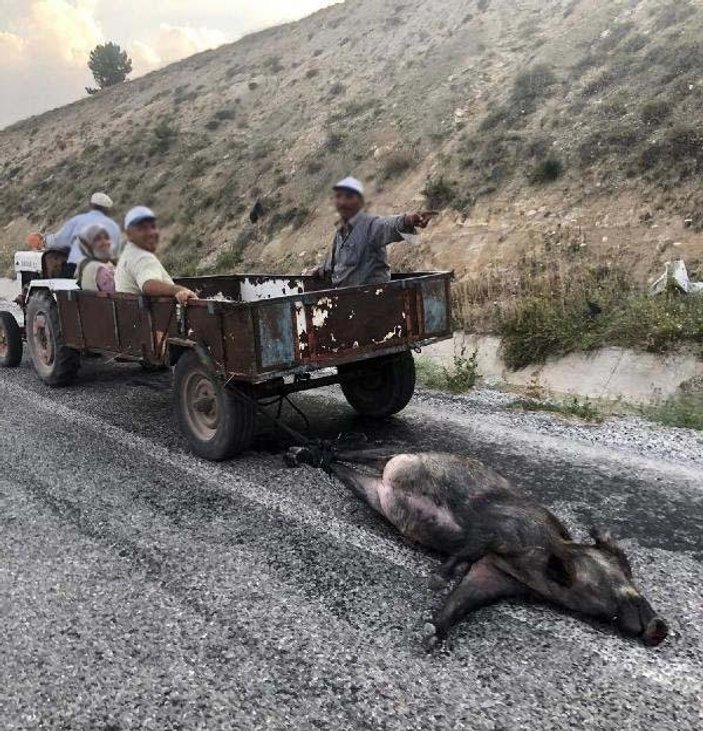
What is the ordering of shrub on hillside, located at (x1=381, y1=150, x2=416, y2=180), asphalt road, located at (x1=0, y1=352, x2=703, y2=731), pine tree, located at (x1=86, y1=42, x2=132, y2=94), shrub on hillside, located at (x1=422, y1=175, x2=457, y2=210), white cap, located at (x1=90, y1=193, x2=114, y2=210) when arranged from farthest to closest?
pine tree, located at (x1=86, y1=42, x2=132, y2=94) → shrub on hillside, located at (x1=381, y1=150, x2=416, y2=180) → shrub on hillside, located at (x1=422, y1=175, x2=457, y2=210) → white cap, located at (x1=90, y1=193, x2=114, y2=210) → asphalt road, located at (x1=0, y1=352, x2=703, y2=731)

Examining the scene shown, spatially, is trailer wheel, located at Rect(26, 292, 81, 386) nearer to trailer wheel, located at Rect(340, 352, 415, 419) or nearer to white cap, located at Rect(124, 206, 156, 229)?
white cap, located at Rect(124, 206, 156, 229)

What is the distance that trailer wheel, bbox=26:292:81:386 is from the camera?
24.9 feet

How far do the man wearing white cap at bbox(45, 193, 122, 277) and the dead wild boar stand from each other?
4495 mm

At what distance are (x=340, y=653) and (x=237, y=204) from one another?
2022cm

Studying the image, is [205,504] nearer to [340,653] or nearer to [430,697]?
[340,653]

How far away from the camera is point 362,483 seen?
4.31m

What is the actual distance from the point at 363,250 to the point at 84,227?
3.53m

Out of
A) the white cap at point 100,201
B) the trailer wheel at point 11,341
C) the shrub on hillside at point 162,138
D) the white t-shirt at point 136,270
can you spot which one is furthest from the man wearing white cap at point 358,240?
the shrub on hillside at point 162,138

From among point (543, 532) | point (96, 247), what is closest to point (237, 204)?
point (96, 247)

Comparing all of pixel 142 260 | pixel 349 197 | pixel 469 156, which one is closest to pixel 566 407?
pixel 349 197

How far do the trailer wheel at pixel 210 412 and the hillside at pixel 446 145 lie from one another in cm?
639

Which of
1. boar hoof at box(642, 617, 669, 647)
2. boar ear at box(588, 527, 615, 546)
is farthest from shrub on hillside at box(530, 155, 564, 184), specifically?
boar hoof at box(642, 617, 669, 647)

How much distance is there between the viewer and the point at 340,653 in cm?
301

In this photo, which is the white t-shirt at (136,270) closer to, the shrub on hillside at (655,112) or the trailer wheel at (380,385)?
the trailer wheel at (380,385)
